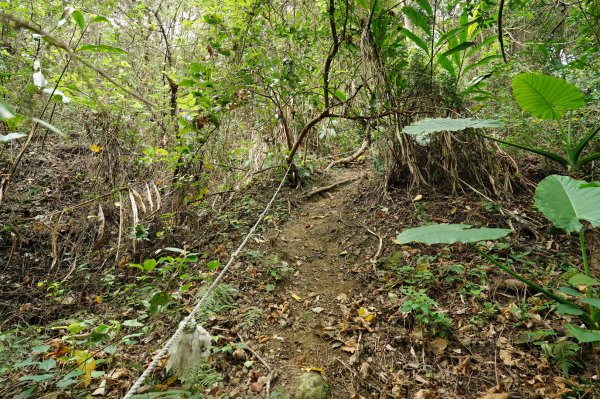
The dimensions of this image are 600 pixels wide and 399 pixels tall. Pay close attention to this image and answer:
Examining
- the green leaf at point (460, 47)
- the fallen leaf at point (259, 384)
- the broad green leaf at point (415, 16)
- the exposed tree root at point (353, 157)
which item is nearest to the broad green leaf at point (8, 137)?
the fallen leaf at point (259, 384)

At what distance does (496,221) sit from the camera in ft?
9.93

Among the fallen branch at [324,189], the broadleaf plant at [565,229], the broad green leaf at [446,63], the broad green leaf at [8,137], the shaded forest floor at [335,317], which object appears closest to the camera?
the broad green leaf at [8,137]

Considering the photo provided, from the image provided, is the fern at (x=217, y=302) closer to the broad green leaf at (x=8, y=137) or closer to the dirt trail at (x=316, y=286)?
the dirt trail at (x=316, y=286)

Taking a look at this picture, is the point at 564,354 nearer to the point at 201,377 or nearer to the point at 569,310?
the point at 569,310

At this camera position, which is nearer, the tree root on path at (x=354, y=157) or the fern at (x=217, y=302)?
the fern at (x=217, y=302)

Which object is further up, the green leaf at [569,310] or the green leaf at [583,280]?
the green leaf at [583,280]

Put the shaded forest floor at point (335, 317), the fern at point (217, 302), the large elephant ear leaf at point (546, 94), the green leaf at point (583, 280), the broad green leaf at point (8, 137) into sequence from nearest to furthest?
the broad green leaf at point (8, 137)
the green leaf at point (583, 280)
the shaded forest floor at point (335, 317)
the large elephant ear leaf at point (546, 94)
the fern at point (217, 302)

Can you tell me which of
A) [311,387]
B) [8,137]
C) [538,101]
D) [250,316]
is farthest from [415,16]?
[8,137]

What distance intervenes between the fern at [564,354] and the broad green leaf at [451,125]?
134cm

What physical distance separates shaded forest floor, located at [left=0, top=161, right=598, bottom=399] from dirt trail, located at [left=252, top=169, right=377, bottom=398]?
1 centimetres

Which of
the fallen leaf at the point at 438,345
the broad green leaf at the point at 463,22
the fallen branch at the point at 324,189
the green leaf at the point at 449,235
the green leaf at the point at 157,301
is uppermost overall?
the broad green leaf at the point at 463,22

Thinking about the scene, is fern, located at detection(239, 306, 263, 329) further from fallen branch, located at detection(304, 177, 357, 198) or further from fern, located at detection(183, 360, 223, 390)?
fallen branch, located at detection(304, 177, 357, 198)

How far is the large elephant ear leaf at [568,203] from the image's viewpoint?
4.73 feet

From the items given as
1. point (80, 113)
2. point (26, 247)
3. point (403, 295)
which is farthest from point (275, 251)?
point (80, 113)
